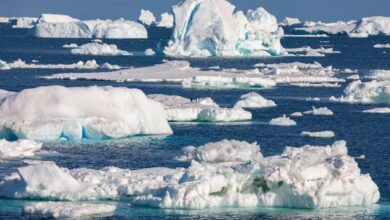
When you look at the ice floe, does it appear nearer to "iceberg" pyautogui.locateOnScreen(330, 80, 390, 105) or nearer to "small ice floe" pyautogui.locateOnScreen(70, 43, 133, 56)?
"iceberg" pyautogui.locateOnScreen(330, 80, 390, 105)

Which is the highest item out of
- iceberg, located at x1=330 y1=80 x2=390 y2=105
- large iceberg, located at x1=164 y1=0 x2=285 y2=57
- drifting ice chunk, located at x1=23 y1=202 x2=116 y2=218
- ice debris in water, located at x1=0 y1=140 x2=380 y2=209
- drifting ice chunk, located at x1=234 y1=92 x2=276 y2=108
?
large iceberg, located at x1=164 y1=0 x2=285 y2=57

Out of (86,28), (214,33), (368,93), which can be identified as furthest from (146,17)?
(368,93)

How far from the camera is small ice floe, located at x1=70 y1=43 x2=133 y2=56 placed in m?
91.0

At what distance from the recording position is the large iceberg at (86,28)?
12069 centimetres

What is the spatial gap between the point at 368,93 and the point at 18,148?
2372 centimetres

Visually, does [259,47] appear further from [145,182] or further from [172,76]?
[145,182]

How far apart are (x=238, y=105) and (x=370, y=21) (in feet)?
346

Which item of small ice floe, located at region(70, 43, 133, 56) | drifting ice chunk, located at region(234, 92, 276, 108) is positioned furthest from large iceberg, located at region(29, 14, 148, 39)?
→ drifting ice chunk, located at region(234, 92, 276, 108)

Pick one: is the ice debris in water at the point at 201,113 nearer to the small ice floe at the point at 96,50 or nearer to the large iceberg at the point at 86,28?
the small ice floe at the point at 96,50

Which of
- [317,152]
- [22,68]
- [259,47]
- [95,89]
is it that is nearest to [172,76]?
[22,68]

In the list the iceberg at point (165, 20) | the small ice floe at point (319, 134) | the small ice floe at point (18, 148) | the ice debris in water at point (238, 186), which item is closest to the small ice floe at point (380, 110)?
the small ice floe at point (319, 134)

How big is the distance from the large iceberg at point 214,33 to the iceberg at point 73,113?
133 feet

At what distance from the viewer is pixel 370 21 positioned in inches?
5925

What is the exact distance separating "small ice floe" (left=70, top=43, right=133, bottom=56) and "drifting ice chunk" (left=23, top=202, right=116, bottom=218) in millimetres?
67920
